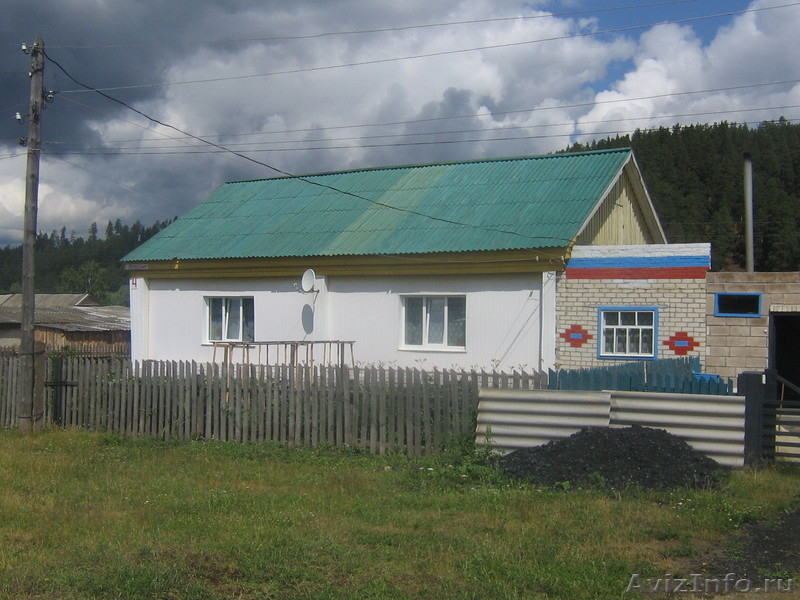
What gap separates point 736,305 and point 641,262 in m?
1.79

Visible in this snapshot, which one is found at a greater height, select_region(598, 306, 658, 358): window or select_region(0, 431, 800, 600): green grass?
select_region(598, 306, 658, 358): window

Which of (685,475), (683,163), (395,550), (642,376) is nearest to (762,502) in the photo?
(685,475)

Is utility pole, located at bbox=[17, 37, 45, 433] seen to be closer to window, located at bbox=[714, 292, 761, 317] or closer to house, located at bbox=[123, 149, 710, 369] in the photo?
house, located at bbox=[123, 149, 710, 369]

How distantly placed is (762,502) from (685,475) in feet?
2.57

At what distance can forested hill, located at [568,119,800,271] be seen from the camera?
52562 millimetres

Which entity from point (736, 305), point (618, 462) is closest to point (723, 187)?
point (736, 305)

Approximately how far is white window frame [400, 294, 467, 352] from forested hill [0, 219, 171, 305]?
8719cm

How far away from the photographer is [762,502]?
7.89 meters

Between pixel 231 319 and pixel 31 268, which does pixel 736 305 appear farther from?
pixel 31 268

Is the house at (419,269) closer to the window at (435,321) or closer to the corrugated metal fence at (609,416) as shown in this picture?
the window at (435,321)

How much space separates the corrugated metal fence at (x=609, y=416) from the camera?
9.18 meters

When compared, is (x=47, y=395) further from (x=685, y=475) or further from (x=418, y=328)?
(x=685, y=475)

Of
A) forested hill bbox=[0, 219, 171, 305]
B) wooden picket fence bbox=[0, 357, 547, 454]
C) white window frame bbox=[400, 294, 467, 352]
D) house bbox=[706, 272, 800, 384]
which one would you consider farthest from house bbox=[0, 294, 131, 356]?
forested hill bbox=[0, 219, 171, 305]

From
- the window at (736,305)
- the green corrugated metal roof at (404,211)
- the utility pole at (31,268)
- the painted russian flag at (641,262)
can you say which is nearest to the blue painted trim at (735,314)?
the window at (736,305)
